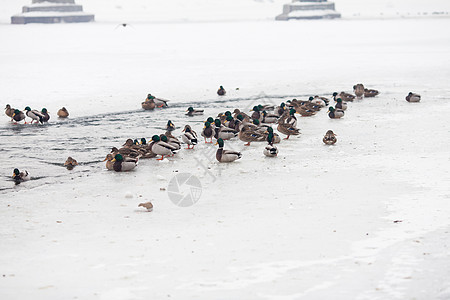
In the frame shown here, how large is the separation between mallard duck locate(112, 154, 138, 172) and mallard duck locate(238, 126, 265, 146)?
3577mm

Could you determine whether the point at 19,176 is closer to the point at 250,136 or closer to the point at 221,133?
the point at 221,133

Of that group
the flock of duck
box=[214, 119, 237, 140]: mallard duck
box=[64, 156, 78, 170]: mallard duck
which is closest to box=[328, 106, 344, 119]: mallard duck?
the flock of duck

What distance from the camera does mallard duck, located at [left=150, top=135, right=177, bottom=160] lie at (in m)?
13.8

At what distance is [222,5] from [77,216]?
153114mm

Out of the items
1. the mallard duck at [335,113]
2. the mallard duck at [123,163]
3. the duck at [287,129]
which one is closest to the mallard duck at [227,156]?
the mallard duck at [123,163]

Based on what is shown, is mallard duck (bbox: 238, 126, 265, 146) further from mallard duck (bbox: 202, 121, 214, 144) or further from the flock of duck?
mallard duck (bbox: 202, 121, 214, 144)

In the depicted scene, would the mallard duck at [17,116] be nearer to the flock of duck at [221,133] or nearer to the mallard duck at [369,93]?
the flock of duck at [221,133]

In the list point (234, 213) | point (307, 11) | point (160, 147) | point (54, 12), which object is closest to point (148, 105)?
point (160, 147)

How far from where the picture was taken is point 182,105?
22.1 m

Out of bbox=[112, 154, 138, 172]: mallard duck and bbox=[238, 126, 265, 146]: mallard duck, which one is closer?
bbox=[112, 154, 138, 172]: mallard duck

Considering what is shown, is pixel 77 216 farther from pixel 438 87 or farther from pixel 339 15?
pixel 339 15

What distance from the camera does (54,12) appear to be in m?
131

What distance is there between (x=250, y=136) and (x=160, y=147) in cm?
268

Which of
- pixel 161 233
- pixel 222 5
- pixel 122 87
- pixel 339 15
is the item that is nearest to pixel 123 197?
pixel 161 233
